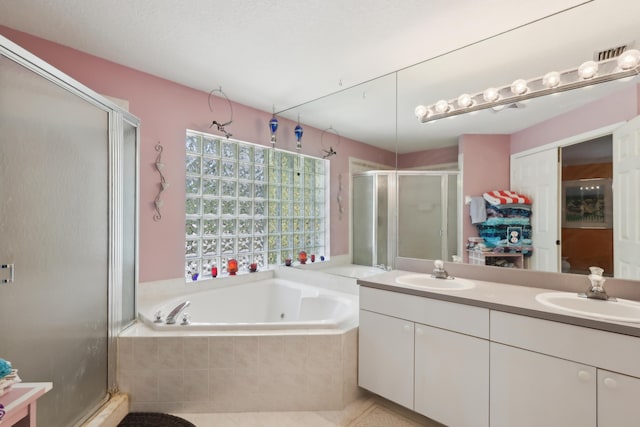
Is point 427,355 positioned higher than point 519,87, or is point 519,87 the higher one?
point 519,87

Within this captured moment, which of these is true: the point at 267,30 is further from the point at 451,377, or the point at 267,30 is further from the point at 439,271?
the point at 451,377

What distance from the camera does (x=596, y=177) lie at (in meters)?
1.49

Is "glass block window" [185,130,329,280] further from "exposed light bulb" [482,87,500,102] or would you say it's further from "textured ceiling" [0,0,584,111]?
"exposed light bulb" [482,87,500,102]

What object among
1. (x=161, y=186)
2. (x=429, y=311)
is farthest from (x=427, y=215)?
(x=161, y=186)

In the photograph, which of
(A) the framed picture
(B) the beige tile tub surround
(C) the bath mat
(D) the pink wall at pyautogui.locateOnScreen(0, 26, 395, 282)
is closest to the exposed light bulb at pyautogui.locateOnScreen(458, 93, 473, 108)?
(D) the pink wall at pyautogui.locateOnScreen(0, 26, 395, 282)

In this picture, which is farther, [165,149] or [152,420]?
[165,149]

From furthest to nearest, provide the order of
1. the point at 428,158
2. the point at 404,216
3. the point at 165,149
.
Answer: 1. the point at 165,149
2. the point at 404,216
3. the point at 428,158

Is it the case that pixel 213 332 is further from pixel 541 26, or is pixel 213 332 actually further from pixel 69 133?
pixel 541 26

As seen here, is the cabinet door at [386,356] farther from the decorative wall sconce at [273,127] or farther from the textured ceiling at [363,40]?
the decorative wall sconce at [273,127]

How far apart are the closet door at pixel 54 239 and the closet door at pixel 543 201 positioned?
2.45 m

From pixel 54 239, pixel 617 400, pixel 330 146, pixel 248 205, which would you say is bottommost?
pixel 617 400

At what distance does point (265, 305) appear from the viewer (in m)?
2.76

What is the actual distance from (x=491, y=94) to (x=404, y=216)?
971 mm

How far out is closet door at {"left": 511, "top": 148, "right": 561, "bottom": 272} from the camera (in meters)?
1.61
